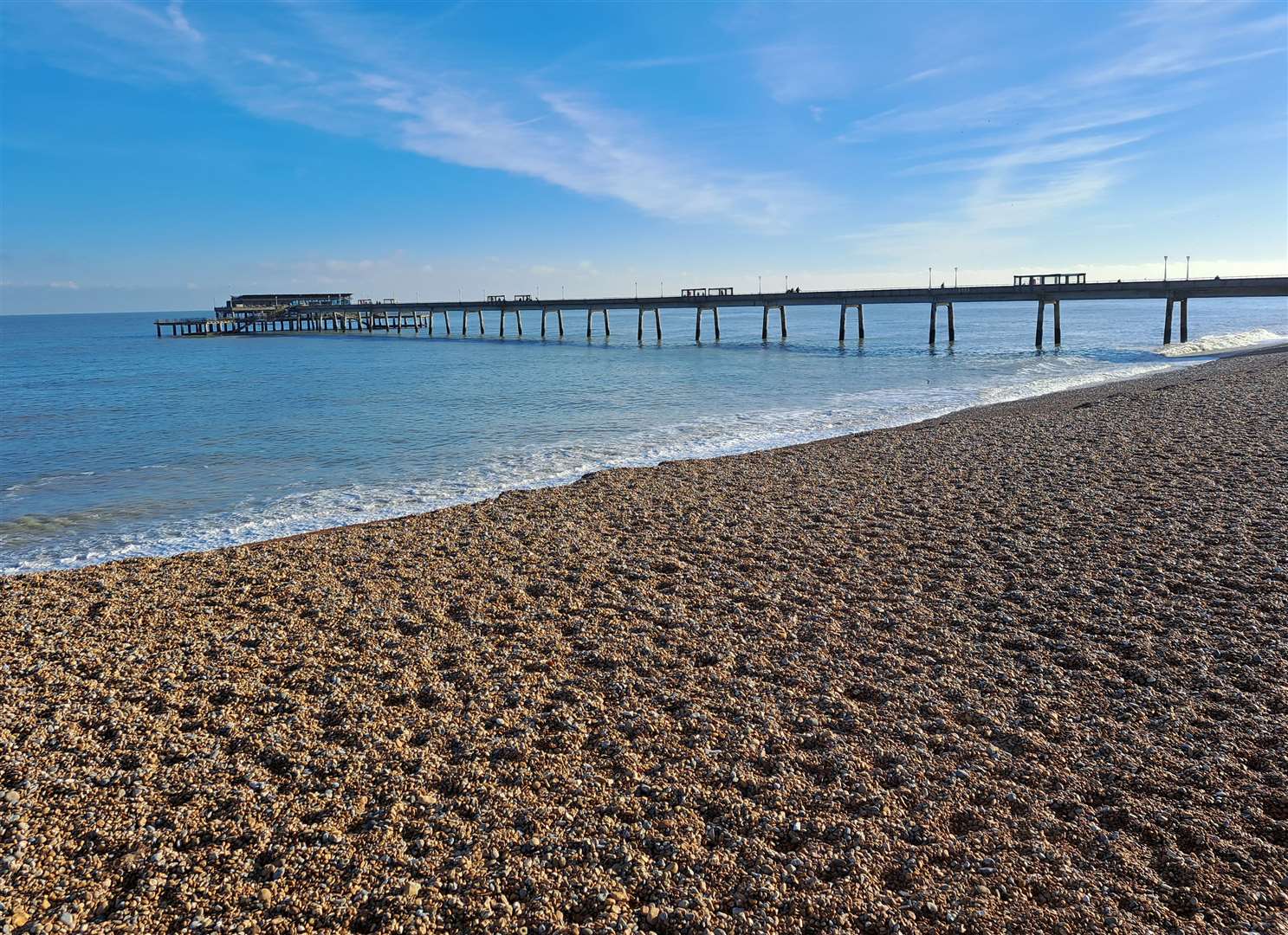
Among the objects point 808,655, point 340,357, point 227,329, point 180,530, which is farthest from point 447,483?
point 227,329

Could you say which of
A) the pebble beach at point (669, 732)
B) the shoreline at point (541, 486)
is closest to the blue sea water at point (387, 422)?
the shoreline at point (541, 486)

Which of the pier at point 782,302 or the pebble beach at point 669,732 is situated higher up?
the pier at point 782,302

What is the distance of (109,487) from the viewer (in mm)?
14750

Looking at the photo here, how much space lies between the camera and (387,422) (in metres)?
23.5

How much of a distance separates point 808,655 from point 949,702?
1.09 metres

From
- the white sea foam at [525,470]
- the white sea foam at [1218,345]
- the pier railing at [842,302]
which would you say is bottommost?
the white sea foam at [525,470]

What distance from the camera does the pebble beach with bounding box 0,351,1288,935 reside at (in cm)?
A: 355

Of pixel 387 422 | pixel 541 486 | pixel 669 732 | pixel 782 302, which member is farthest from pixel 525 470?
pixel 782 302

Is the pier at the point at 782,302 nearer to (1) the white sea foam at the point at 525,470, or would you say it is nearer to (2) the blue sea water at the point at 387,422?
(2) the blue sea water at the point at 387,422

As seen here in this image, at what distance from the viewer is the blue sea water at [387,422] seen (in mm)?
12680

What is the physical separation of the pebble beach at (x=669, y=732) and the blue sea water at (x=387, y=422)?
13.3 feet

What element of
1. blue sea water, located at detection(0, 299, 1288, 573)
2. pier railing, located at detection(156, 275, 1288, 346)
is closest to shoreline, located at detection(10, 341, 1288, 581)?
blue sea water, located at detection(0, 299, 1288, 573)

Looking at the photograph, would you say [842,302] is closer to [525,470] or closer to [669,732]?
[525,470]

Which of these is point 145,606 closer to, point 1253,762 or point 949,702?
point 949,702
